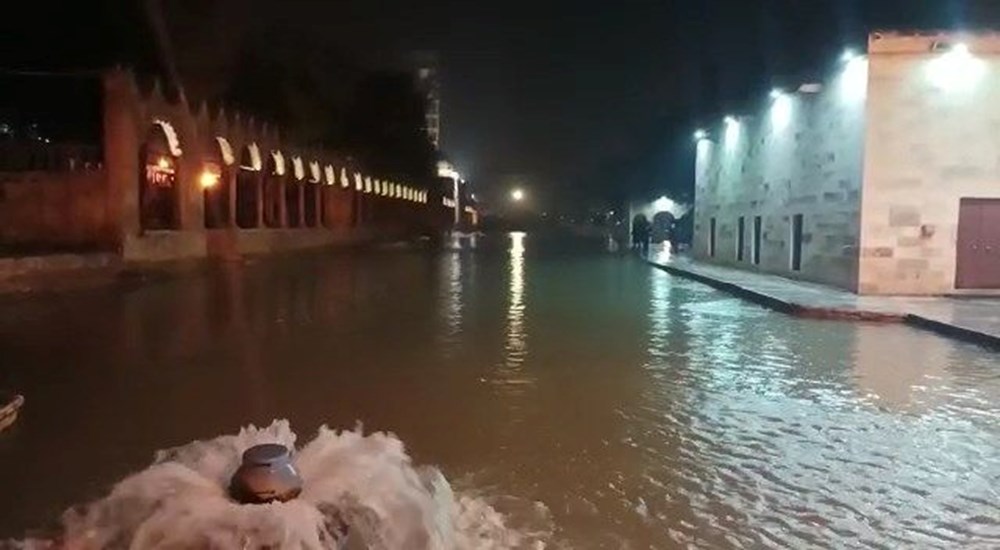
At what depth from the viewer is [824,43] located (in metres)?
22.6

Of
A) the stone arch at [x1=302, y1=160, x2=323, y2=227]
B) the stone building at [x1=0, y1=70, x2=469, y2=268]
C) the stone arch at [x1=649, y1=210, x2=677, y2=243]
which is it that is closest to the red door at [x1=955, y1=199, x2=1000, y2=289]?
the stone building at [x1=0, y1=70, x2=469, y2=268]

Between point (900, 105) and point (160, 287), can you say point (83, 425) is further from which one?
point (900, 105)

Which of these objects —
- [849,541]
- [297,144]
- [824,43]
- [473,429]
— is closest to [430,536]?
[849,541]

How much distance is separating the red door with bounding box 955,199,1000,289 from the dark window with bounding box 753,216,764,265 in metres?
8.75

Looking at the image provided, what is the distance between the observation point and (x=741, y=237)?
32250mm

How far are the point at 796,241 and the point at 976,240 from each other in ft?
18.1

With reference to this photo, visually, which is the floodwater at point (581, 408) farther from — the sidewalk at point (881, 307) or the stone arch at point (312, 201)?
the stone arch at point (312, 201)

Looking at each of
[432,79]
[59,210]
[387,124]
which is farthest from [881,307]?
[432,79]

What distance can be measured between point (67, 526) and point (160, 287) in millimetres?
19687

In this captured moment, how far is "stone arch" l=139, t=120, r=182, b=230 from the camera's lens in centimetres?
3106

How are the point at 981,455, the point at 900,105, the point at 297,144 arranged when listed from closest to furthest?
the point at 981,455 < the point at 900,105 < the point at 297,144

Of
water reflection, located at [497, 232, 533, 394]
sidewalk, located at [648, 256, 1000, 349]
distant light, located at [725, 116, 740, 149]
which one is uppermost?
distant light, located at [725, 116, 740, 149]

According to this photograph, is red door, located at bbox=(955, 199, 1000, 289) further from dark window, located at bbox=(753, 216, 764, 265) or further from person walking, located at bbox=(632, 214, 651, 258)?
person walking, located at bbox=(632, 214, 651, 258)

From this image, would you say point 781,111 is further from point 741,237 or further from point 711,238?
point 711,238
